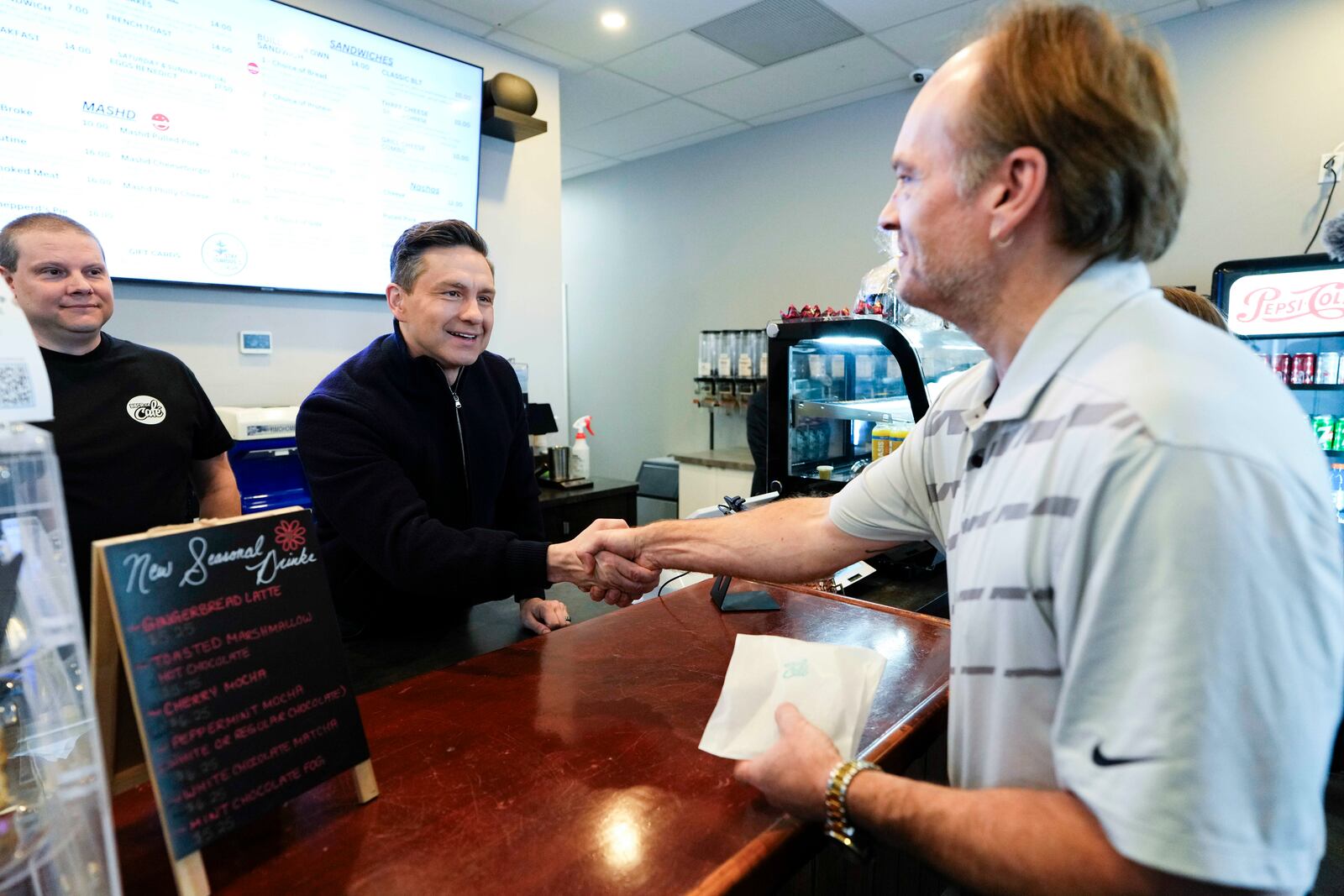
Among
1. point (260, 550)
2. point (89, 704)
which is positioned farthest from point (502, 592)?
point (89, 704)

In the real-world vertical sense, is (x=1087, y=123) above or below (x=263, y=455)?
above

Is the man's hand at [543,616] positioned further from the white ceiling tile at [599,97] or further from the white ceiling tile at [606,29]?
the white ceiling tile at [599,97]

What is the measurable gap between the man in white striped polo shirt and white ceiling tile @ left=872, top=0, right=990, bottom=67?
290 centimetres

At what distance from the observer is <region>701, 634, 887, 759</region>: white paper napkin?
1032mm

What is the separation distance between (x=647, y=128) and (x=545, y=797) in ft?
17.1

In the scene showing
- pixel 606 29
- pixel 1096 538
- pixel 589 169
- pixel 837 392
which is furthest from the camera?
pixel 589 169

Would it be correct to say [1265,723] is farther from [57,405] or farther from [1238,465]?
[57,405]

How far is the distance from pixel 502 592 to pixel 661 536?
1.18ft

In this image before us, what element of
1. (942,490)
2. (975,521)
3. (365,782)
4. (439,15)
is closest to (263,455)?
(439,15)

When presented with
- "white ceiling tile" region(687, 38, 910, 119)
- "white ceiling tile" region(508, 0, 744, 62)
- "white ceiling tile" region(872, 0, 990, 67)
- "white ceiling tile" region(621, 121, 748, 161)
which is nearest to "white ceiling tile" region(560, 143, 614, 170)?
"white ceiling tile" region(621, 121, 748, 161)

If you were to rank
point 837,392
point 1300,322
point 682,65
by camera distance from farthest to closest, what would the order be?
point 682,65 → point 1300,322 → point 837,392

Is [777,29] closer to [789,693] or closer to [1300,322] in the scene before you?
[1300,322]

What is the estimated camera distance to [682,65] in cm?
422

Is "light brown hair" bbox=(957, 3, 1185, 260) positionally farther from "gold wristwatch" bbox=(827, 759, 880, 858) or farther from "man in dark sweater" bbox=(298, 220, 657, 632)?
"man in dark sweater" bbox=(298, 220, 657, 632)
